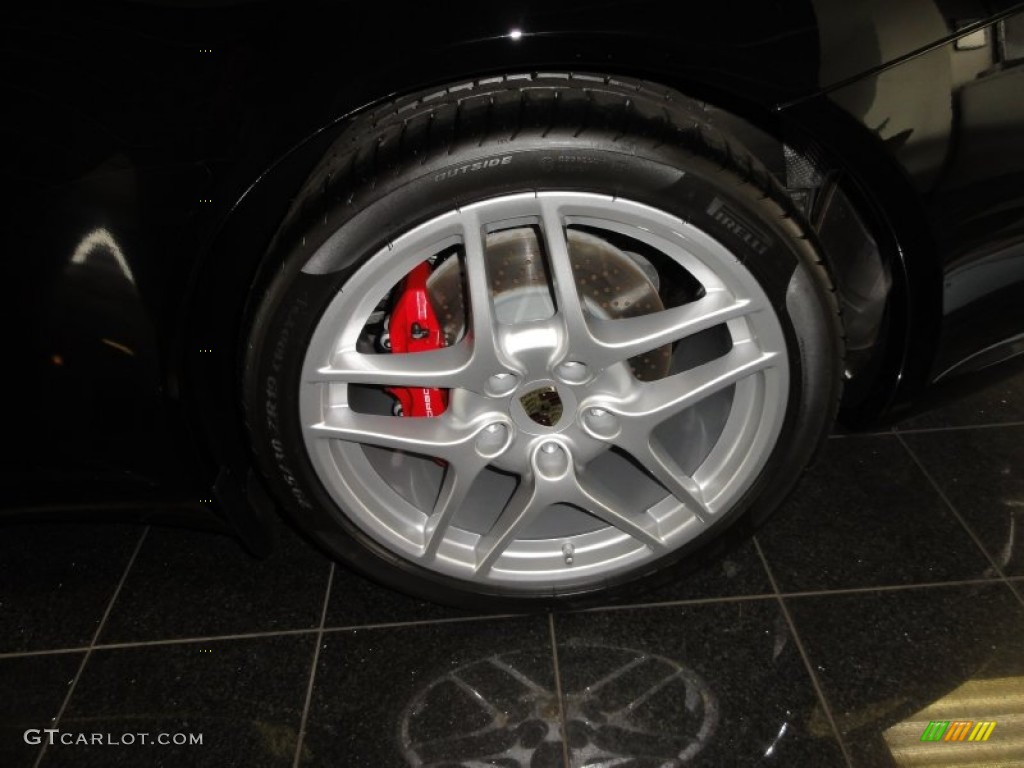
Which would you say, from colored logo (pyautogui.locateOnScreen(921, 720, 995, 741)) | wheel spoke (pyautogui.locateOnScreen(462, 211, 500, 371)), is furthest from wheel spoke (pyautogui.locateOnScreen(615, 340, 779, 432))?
colored logo (pyautogui.locateOnScreen(921, 720, 995, 741))

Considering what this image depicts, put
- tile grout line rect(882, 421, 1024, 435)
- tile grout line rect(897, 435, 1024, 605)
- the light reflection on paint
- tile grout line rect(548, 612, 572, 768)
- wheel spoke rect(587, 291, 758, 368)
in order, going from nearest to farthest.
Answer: the light reflection on paint → wheel spoke rect(587, 291, 758, 368) → tile grout line rect(548, 612, 572, 768) → tile grout line rect(897, 435, 1024, 605) → tile grout line rect(882, 421, 1024, 435)

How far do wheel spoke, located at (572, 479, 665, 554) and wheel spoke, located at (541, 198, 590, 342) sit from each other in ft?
0.85

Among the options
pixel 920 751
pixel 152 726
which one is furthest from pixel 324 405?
pixel 920 751

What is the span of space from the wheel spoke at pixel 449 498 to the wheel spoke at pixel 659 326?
0.24 m

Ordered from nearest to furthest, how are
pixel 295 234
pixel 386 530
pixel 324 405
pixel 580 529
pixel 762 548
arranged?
1. pixel 295 234
2. pixel 324 405
3. pixel 386 530
4. pixel 580 529
5. pixel 762 548

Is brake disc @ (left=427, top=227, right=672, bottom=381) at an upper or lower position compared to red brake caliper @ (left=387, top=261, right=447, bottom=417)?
upper

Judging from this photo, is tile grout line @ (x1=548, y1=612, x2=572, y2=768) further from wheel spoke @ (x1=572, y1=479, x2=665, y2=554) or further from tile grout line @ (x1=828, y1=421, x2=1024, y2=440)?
tile grout line @ (x1=828, y1=421, x2=1024, y2=440)

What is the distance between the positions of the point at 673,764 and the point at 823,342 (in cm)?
62

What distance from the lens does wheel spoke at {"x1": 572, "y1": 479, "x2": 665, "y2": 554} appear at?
115 cm

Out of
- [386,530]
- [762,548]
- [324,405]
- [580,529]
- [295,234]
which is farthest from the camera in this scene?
[762,548]

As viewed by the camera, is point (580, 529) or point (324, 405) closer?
point (324, 405)

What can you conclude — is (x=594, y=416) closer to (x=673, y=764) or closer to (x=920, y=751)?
(x=673, y=764)

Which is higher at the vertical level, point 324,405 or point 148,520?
point 324,405

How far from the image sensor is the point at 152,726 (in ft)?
3.88
